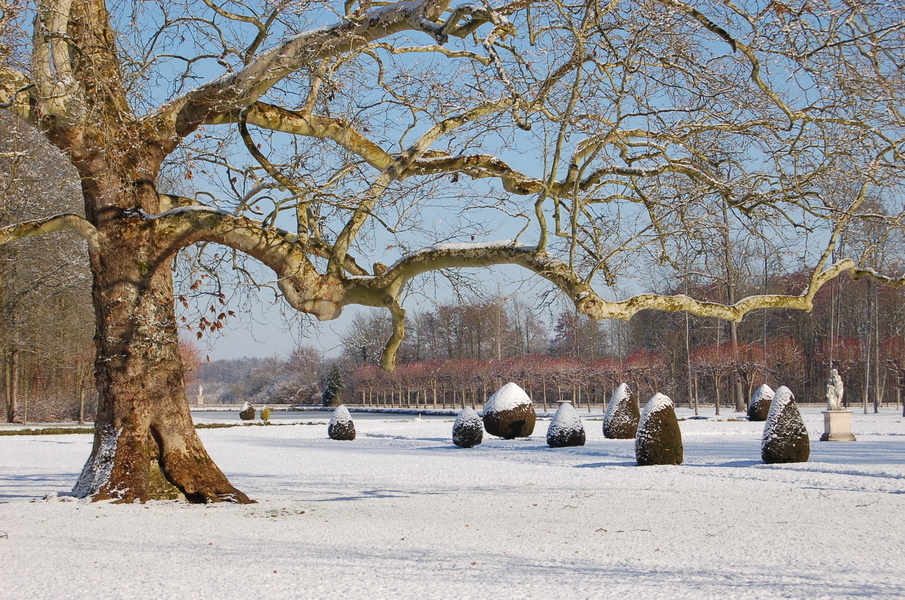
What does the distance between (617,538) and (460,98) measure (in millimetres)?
4347

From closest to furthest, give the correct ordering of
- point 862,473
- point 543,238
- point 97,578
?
point 97,578
point 543,238
point 862,473

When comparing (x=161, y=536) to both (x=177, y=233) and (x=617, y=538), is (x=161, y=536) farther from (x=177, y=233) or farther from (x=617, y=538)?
(x=617, y=538)

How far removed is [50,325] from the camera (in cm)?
2966

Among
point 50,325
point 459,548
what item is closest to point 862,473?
point 459,548

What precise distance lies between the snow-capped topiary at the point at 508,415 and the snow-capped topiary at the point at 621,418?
209cm

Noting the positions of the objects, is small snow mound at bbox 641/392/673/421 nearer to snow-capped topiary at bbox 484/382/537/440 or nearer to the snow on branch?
snow-capped topiary at bbox 484/382/537/440

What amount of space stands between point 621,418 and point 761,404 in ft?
27.7

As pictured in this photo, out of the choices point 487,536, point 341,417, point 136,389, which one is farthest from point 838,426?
point 136,389

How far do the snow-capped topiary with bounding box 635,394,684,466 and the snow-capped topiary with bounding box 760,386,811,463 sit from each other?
1.55 m

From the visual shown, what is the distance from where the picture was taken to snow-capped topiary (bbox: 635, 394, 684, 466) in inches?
564

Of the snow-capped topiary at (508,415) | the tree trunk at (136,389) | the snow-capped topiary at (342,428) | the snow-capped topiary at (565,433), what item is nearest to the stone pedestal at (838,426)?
the snow-capped topiary at (565,433)

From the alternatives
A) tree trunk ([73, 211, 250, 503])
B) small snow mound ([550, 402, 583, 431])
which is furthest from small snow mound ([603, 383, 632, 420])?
tree trunk ([73, 211, 250, 503])

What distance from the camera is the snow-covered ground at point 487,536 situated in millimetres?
5410

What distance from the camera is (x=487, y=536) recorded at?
7309 mm
